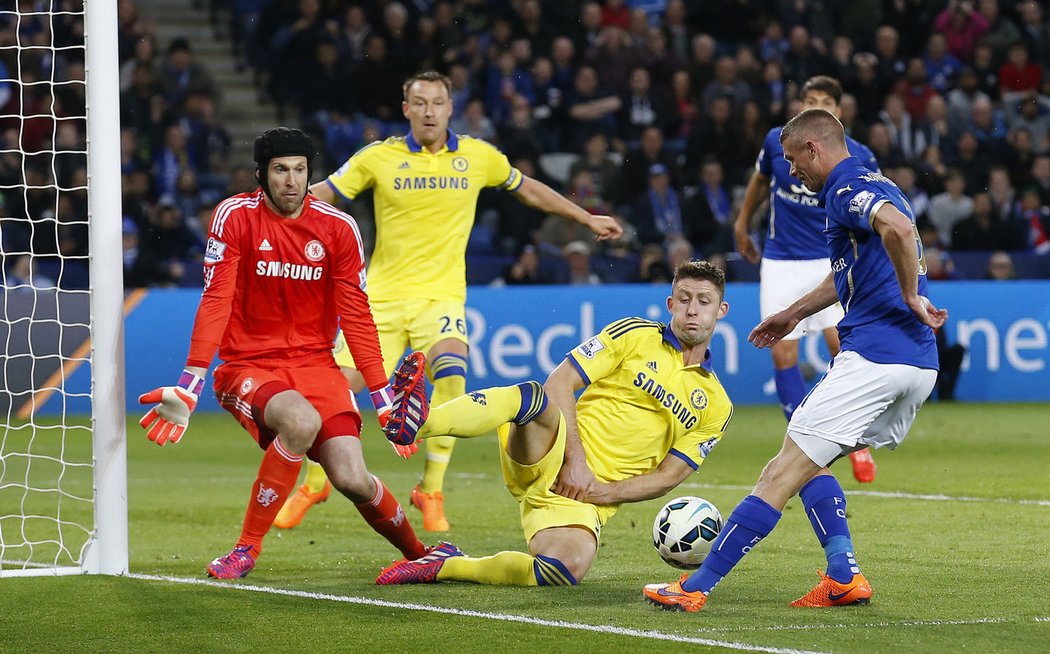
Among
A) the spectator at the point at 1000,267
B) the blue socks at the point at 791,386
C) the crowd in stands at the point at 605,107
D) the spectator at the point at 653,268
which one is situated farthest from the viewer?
the crowd in stands at the point at 605,107

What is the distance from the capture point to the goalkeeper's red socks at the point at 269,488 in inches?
250

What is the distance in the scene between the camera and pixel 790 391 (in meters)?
10.0

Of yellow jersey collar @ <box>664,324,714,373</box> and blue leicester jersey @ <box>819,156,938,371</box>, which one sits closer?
blue leicester jersey @ <box>819,156,938,371</box>

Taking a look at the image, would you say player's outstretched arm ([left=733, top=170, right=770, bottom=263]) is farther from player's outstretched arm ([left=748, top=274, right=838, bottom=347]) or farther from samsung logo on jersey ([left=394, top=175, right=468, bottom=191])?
player's outstretched arm ([left=748, top=274, right=838, bottom=347])

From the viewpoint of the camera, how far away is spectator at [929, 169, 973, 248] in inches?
701

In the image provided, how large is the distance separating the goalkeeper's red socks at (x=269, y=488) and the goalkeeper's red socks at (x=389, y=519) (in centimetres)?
30

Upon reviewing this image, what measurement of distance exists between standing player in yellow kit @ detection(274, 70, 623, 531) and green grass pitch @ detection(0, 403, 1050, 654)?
938 millimetres

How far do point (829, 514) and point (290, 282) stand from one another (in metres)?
2.34

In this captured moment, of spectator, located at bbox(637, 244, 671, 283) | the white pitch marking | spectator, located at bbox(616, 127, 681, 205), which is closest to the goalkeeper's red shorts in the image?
the white pitch marking

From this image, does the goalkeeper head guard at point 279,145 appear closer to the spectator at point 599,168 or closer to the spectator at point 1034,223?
the spectator at point 599,168

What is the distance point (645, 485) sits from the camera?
6.42 meters

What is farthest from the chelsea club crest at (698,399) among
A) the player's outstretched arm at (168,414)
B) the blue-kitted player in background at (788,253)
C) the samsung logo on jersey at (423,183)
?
the blue-kitted player in background at (788,253)

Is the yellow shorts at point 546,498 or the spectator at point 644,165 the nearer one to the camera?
the yellow shorts at point 546,498

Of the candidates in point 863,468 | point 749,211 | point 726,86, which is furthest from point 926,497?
point 726,86
